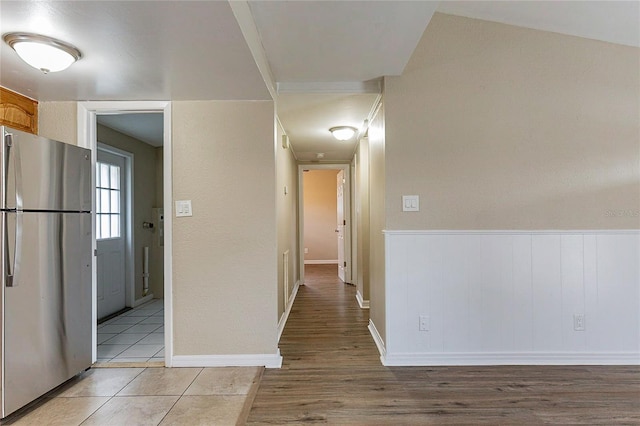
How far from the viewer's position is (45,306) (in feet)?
7.06

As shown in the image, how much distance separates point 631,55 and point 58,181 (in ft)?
14.1

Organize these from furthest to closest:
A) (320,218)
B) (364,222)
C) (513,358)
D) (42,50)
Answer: (320,218)
(364,222)
(513,358)
(42,50)

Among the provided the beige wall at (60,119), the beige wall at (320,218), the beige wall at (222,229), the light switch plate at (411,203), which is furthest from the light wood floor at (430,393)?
the beige wall at (320,218)

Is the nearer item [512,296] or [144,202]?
[512,296]

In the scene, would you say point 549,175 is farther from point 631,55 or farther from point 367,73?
point 367,73

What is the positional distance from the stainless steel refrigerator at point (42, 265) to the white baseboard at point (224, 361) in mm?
→ 659

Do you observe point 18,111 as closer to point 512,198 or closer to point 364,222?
point 364,222

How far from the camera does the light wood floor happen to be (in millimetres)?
1954

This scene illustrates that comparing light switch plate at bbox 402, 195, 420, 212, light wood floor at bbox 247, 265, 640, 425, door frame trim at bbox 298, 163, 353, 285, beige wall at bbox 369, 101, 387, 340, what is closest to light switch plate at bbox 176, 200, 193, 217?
light wood floor at bbox 247, 265, 640, 425

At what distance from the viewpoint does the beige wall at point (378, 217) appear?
280cm

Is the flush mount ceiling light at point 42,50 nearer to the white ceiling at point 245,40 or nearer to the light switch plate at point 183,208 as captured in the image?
the white ceiling at point 245,40

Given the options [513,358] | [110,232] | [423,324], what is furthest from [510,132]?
[110,232]

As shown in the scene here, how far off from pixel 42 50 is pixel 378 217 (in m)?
2.49

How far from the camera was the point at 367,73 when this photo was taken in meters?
2.65
